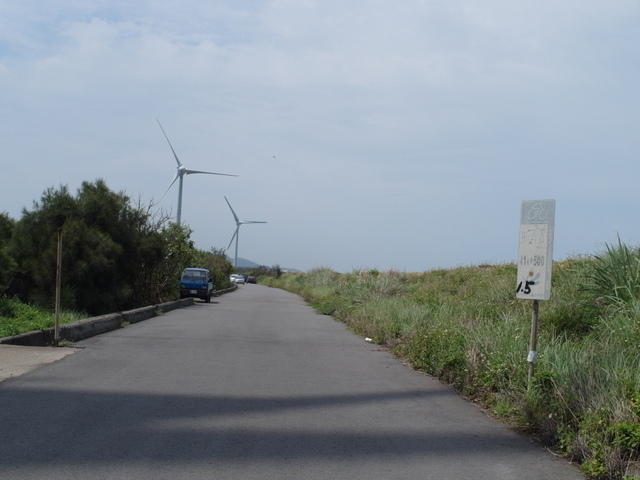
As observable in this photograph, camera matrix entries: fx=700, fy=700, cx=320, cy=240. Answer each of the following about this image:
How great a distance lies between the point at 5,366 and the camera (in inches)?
399

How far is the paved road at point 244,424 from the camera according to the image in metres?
5.89

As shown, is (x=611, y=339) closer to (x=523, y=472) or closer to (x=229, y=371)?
(x=523, y=472)

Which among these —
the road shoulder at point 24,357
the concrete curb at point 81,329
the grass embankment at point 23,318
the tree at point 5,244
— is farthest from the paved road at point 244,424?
the tree at point 5,244

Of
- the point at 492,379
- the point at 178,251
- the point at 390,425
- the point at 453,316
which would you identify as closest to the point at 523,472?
the point at 390,425

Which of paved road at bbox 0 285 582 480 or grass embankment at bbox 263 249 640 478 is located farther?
grass embankment at bbox 263 249 640 478

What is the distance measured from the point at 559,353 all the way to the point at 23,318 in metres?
11.4

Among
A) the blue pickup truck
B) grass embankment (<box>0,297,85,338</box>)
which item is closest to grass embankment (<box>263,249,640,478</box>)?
grass embankment (<box>0,297,85,338</box>)

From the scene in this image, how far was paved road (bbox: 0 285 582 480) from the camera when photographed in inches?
232

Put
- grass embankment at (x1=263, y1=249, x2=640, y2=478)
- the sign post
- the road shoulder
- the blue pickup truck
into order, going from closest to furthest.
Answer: grass embankment at (x1=263, y1=249, x2=640, y2=478) < the sign post < the road shoulder < the blue pickup truck

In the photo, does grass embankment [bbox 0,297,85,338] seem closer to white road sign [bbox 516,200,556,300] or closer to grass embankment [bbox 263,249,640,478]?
grass embankment [bbox 263,249,640,478]

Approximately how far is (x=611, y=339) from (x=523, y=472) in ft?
11.7

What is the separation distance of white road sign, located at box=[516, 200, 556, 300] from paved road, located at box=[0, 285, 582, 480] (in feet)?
5.36

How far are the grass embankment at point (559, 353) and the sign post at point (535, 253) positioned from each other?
56 cm

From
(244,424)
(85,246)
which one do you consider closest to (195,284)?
(85,246)
